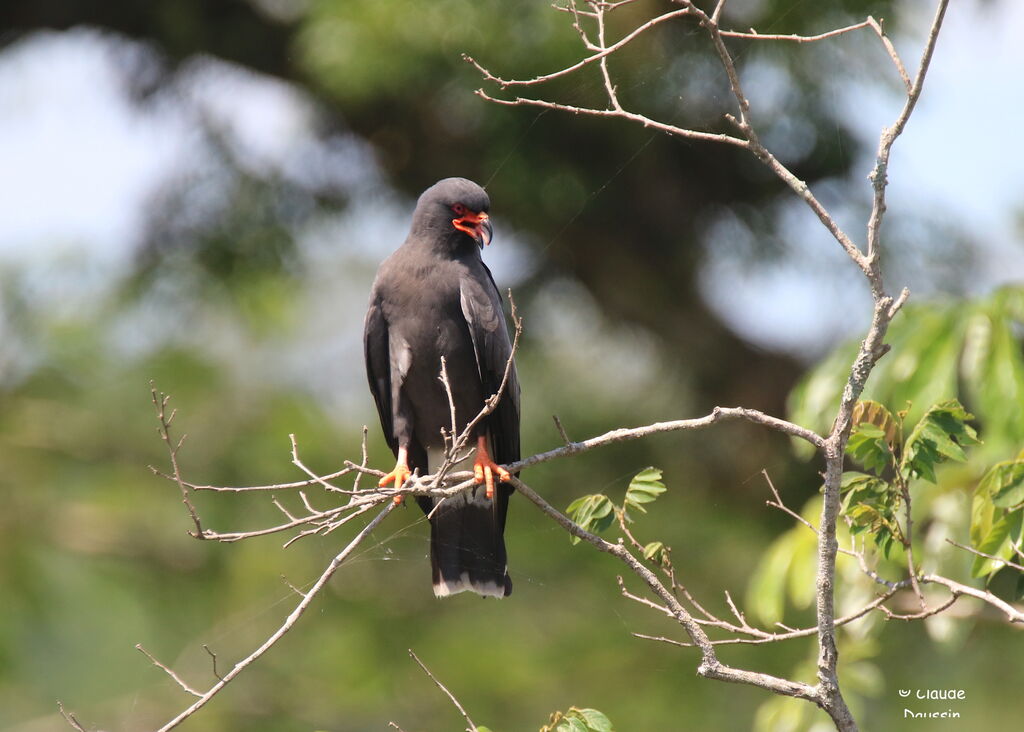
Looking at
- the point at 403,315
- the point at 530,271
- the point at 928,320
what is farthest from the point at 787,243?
the point at 403,315

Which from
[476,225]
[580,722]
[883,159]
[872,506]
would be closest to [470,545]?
[476,225]

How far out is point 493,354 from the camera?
3311mm

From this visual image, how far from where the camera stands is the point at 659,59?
4.05 metres

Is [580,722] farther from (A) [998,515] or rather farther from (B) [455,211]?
(B) [455,211]

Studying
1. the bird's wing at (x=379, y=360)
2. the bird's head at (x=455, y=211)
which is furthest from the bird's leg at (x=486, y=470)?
the bird's head at (x=455, y=211)

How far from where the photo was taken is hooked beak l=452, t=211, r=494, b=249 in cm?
337

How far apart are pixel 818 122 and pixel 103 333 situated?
5213mm

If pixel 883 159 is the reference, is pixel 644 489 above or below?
below

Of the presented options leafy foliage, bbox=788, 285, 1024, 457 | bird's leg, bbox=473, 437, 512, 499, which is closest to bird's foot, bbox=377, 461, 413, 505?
bird's leg, bbox=473, 437, 512, 499

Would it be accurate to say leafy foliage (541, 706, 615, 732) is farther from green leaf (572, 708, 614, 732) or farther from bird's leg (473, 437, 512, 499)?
bird's leg (473, 437, 512, 499)

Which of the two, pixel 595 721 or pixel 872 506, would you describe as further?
pixel 872 506

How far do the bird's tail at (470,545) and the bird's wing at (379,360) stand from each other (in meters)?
0.38

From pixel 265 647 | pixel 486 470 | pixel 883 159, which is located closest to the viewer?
pixel 883 159

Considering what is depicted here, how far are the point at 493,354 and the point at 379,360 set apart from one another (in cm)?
45
